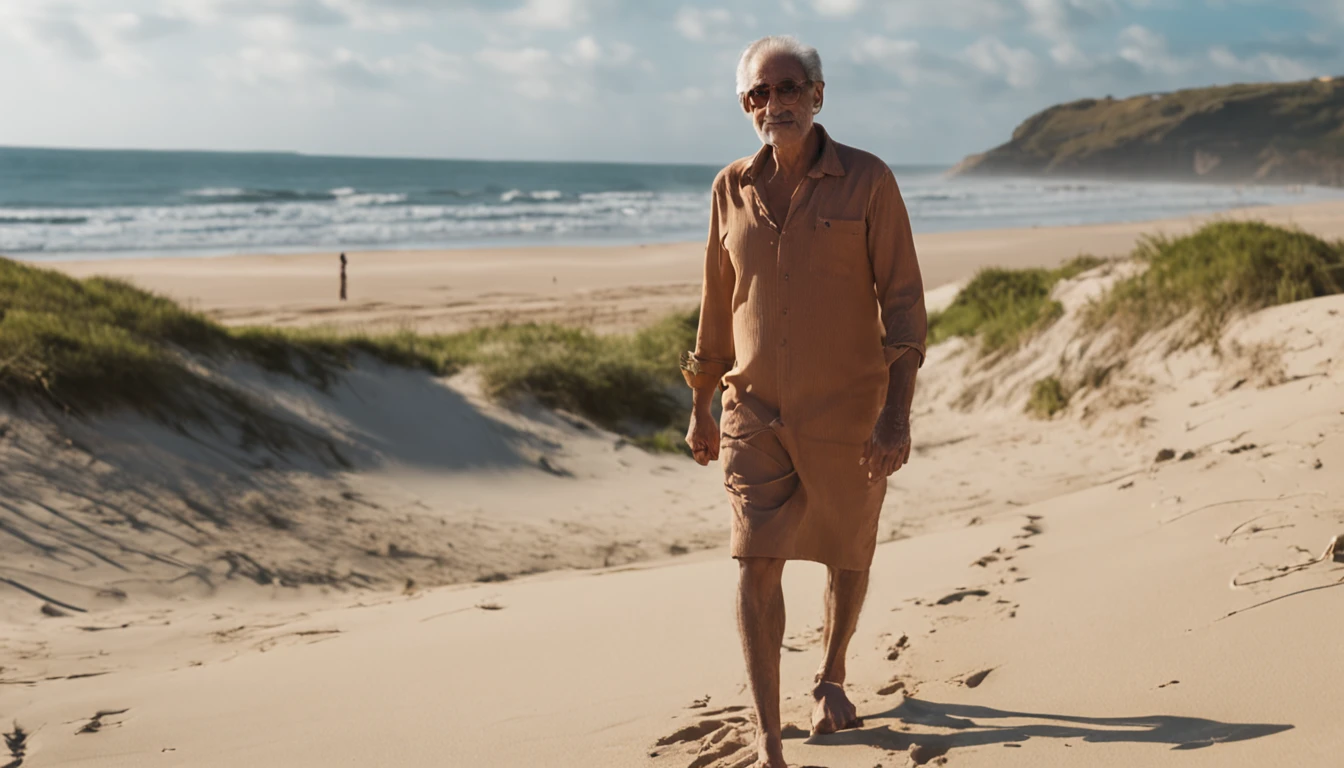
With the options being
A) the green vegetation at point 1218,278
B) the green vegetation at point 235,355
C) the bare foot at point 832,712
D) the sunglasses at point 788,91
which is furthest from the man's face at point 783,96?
the green vegetation at point 1218,278

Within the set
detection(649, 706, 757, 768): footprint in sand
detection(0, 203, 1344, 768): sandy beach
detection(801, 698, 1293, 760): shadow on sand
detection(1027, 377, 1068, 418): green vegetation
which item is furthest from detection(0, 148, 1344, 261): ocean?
detection(801, 698, 1293, 760): shadow on sand

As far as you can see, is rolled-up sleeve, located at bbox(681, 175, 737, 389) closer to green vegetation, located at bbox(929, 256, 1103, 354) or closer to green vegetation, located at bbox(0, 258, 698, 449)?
green vegetation, located at bbox(0, 258, 698, 449)

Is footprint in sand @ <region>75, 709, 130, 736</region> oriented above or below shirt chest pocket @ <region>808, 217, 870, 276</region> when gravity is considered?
below

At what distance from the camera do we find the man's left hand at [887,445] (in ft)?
9.89

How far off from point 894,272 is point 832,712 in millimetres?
1189

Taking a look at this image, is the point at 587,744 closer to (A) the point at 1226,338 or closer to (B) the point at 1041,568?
(B) the point at 1041,568

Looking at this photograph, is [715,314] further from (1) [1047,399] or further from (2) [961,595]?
(1) [1047,399]

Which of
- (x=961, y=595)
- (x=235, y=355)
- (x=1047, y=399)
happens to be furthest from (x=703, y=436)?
(x=1047, y=399)

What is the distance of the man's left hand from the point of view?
9.89 ft

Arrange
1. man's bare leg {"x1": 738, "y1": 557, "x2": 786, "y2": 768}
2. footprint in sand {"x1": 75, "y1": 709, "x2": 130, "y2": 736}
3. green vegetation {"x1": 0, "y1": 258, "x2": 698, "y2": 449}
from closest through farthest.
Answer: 1. man's bare leg {"x1": 738, "y1": 557, "x2": 786, "y2": 768}
2. footprint in sand {"x1": 75, "y1": 709, "x2": 130, "y2": 736}
3. green vegetation {"x1": 0, "y1": 258, "x2": 698, "y2": 449}

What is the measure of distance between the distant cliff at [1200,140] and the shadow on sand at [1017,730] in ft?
270

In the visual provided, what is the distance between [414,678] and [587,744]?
0.98m

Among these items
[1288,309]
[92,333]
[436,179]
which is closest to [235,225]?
[92,333]

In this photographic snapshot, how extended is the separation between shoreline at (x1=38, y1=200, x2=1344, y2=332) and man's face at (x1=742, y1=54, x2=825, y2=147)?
12.5 meters
